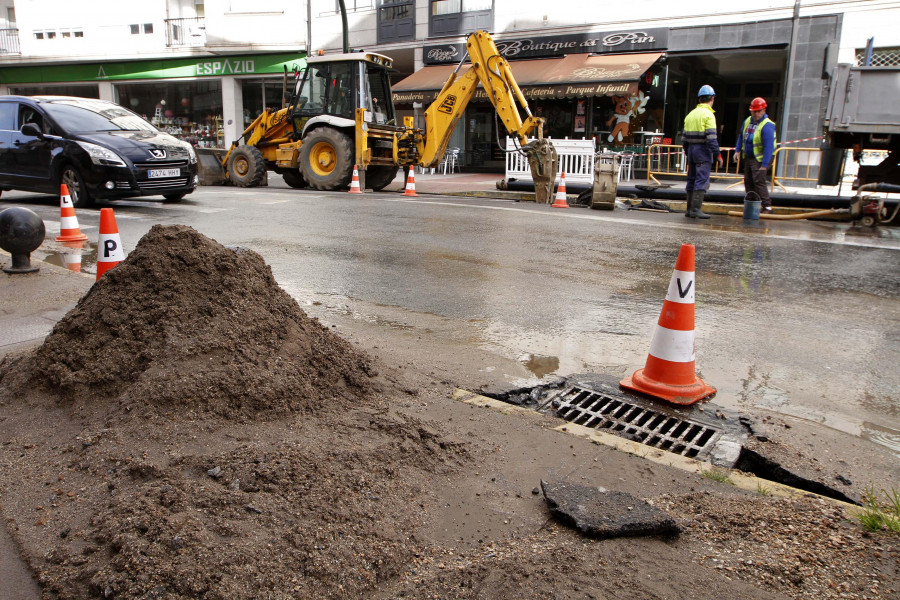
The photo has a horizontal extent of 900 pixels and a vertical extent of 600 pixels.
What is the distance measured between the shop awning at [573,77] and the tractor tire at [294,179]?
26.3ft

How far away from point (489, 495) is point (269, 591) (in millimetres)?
993

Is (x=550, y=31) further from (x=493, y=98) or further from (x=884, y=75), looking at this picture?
(x=884, y=75)

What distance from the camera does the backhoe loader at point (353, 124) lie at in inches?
571

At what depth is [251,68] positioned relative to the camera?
3084 cm

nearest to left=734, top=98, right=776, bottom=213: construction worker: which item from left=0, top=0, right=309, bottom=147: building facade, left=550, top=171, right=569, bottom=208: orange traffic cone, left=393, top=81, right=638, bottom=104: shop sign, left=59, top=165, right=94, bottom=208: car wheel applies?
left=550, top=171, right=569, bottom=208: orange traffic cone

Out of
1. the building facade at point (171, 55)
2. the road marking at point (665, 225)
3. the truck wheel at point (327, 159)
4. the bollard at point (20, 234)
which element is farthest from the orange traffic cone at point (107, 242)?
the building facade at point (171, 55)

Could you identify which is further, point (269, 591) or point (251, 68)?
point (251, 68)

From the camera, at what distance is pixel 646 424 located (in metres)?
3.62

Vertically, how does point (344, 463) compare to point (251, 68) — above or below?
below

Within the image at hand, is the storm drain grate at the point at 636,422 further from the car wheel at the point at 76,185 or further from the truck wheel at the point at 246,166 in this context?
the truck wheel at the point at 246,166

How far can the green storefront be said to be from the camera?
3125 cm

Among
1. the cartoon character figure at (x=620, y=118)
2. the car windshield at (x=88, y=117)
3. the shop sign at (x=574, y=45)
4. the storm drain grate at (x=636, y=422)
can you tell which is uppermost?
the shop sign at (x=574, y=45)

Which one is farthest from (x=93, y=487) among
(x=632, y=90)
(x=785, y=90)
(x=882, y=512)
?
(x=785, y=90)

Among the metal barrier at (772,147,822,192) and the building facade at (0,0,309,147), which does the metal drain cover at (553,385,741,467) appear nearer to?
the metal barrier at (772,147,822,192)
